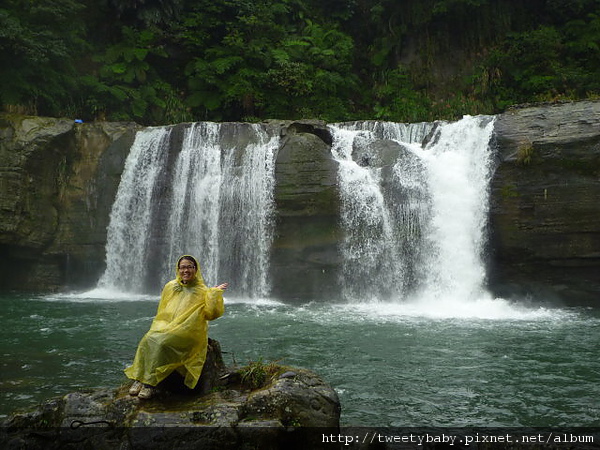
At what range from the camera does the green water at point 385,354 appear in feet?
21.2

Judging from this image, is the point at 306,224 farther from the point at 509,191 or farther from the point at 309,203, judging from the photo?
the point at 509,191

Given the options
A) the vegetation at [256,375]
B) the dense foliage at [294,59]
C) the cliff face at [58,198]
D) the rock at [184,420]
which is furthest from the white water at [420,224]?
the rock at [184,420]

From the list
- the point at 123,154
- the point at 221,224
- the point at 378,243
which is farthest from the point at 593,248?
the point at 123,154

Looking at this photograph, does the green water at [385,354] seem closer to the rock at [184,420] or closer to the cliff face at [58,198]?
the rock at [184,420]

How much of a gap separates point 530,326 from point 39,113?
17666 mm

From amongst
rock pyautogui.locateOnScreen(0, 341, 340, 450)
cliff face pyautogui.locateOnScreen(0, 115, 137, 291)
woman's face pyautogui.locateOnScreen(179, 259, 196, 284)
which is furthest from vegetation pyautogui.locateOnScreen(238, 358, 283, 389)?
cliff face pyautogui.locateOnScreen(0, 115, 137, 291)

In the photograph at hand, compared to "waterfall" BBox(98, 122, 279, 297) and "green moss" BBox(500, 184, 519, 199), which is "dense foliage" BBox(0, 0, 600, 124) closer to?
"waterfall" BBox(98, 122, 279, 297)

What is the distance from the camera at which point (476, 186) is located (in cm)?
1585

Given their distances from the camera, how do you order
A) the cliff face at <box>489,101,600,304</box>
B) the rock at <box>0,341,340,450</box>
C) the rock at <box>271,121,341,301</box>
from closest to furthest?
1. the rock at <box>0,341,340,450</box>
2. the cliff face at <box>489,101,600,304</box>
3. the rock at <box>271,121,341,301</box>

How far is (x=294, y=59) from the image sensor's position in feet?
78.3

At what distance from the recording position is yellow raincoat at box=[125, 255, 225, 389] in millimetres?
4727

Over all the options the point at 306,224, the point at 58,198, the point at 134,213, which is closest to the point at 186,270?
the point at 306,224

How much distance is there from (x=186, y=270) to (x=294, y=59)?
20415mm

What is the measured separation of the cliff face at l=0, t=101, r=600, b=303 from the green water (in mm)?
1556
